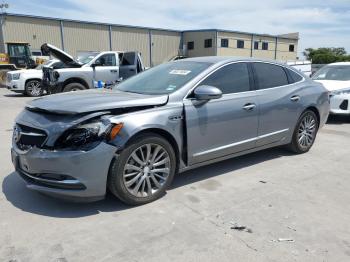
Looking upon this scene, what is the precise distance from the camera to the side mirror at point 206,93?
3.96 metres

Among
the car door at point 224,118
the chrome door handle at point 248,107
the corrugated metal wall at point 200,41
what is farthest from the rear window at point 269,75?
the corrugated metal wall at point 200,41

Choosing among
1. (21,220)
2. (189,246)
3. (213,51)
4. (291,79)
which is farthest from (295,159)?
(213,51)

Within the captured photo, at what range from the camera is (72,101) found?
3.63 meters

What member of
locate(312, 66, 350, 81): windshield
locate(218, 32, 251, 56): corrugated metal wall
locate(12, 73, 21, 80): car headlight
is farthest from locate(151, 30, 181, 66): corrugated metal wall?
locate(312, 66, 350, 81): windshield

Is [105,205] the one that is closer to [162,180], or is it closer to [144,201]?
[144,201]

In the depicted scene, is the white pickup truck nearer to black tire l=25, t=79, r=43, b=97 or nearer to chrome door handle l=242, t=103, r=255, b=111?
black tire l=25, t=79, r=43, b=97

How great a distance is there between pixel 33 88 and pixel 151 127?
43.9 feet

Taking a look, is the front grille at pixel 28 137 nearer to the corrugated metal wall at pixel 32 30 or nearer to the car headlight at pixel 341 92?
the car headlight at pixel 341 92

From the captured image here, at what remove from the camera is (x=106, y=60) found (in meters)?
13.2

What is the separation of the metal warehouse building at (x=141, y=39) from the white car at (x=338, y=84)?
→ 111 ft

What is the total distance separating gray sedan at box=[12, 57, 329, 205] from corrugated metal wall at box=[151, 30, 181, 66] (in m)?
42.9

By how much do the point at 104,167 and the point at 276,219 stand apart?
180cm

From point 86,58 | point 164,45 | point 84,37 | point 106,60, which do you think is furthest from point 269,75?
point 164,45

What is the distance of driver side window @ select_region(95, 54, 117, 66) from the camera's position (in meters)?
13.1
